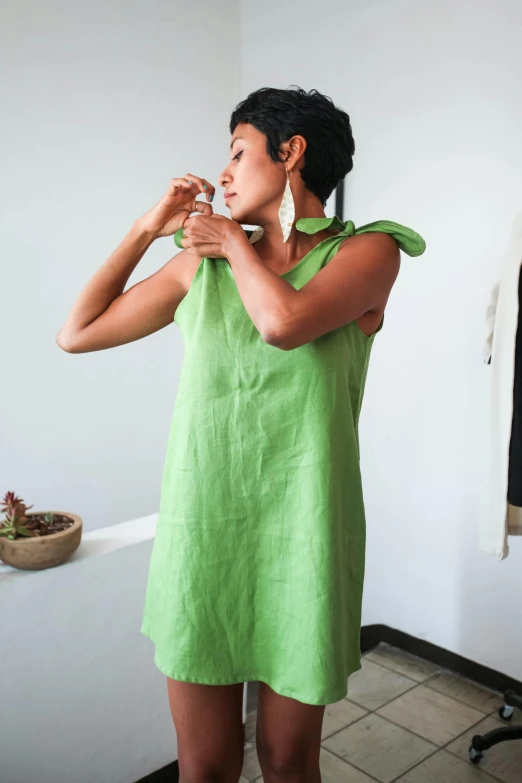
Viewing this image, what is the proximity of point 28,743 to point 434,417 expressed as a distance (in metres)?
1.71

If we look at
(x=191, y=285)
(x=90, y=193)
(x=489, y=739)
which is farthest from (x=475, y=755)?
(x=90, y=193)

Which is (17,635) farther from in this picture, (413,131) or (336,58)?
(336,58)

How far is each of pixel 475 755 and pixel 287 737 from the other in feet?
4.47

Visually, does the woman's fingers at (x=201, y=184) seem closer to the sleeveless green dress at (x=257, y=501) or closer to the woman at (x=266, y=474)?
the woman at (x=266, y=474)

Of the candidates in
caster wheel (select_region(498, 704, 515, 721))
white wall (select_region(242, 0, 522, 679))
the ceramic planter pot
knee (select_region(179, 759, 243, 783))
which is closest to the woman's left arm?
knee (select_region(179, 759, 243, 783))

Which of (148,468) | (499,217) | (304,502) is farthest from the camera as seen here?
(148,468)

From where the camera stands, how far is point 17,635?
5.75 feet

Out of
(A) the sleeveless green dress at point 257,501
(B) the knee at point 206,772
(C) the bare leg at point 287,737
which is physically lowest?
(B) the knee at point 206,772

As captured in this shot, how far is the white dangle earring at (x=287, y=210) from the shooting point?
4.03ft

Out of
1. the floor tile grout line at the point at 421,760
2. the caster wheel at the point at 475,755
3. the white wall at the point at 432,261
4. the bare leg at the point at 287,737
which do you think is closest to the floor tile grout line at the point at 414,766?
the floor tile grout line at the point at 421,760

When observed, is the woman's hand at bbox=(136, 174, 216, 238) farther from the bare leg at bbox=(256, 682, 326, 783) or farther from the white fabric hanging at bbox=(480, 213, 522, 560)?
the white fabric hanging at bbox=(480, 213, 522, 560)

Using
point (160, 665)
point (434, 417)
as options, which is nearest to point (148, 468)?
point (434, 417)

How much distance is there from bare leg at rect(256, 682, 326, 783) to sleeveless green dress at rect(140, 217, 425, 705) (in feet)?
0.14

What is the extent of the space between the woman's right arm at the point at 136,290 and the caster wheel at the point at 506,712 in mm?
1947
